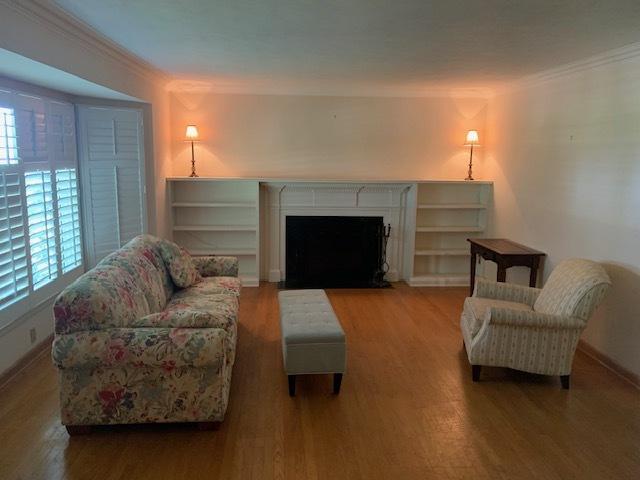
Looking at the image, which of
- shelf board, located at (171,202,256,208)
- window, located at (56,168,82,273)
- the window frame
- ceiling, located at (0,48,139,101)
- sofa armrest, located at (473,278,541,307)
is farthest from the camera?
shelf board, located at (171,202,256,208)

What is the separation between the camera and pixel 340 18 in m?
2.88

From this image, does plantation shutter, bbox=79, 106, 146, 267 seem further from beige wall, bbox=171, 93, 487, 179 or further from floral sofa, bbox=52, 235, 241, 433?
floral sofa, bbox=52, 235, 241, 433

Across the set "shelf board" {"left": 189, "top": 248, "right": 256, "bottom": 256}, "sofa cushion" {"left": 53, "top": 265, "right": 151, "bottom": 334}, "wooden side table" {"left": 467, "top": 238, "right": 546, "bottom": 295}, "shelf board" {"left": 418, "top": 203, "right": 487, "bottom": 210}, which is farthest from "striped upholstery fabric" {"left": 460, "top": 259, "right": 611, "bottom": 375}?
"shelf board" {"left": 189, "top": 248, "right": 256, "bottom": 256}

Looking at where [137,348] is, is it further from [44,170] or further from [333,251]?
[333,251]

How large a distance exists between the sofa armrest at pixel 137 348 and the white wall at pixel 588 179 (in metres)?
3.08

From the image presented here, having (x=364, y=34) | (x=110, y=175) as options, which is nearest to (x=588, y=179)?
(x=364, y=34)

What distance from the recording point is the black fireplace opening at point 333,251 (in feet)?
19.8

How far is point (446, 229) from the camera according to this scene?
6117 mm

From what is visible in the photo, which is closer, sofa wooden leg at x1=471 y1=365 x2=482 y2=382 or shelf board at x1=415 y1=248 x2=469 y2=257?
sofa wooden leg at x1=471 y1=365 x2=482 y2=382

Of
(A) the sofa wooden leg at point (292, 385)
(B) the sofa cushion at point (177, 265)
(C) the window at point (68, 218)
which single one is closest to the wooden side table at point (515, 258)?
(A) the sofa wooden leg at point (292, 385)

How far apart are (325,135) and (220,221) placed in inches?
67.7

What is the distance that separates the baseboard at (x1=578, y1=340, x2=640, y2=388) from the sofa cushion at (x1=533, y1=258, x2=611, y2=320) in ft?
2.31

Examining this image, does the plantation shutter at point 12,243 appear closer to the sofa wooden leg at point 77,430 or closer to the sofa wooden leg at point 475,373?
the sofa wooden leg at point 77,430

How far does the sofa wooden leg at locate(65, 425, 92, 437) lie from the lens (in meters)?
2.71
